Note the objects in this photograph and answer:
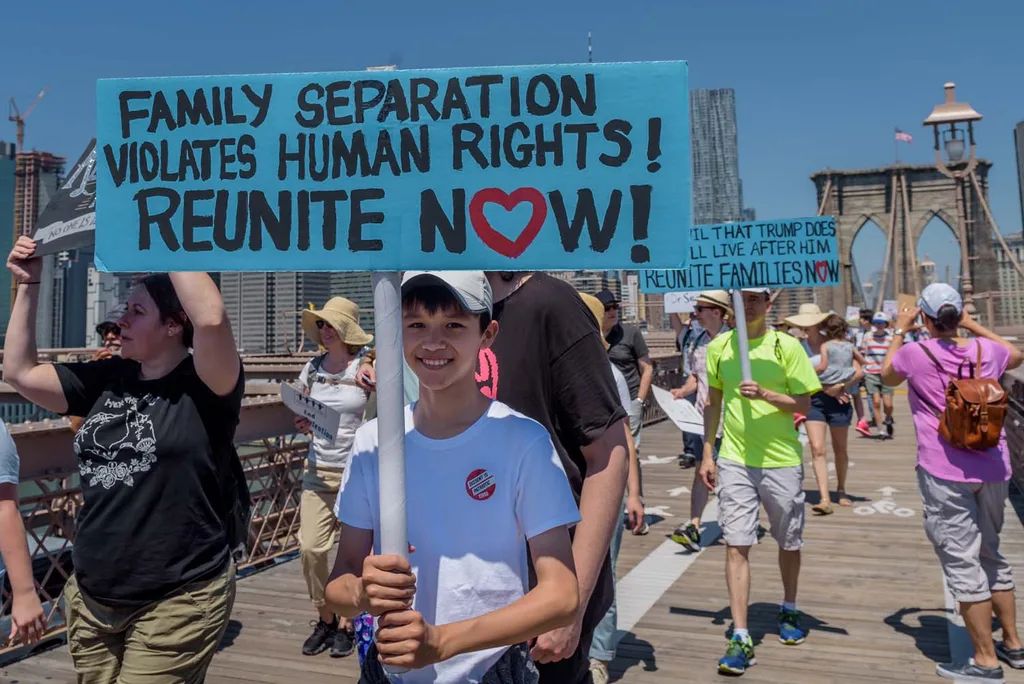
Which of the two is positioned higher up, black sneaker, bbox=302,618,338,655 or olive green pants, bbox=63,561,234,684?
olive green pants, bbox=63,561,234,684

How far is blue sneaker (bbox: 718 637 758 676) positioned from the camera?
4.58 m

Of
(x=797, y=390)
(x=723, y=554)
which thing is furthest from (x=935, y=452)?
(x=723, y=554)

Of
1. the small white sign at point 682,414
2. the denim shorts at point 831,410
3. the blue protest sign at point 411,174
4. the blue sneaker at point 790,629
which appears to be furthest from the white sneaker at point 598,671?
the denim shorts at point 831,410

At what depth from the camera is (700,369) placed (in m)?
8.56

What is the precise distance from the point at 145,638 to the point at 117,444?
2.06 ft

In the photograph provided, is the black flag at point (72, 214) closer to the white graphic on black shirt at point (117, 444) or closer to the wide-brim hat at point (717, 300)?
the white graphic on black shirt at point (117, 444)

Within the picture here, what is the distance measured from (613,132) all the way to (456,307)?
57 centimetres

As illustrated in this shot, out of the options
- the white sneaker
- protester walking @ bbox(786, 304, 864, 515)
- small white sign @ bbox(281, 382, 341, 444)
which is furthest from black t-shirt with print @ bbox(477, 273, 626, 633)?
protester walking @ bbox(786, 304, 864, 515)

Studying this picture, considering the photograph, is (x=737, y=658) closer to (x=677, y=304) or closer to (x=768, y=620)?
(x=768, y=620)

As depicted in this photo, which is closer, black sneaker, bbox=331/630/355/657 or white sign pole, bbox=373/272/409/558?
white sign pole, bbox=373/272/409/558

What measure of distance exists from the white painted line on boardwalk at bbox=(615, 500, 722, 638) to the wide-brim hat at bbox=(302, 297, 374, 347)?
2383mm

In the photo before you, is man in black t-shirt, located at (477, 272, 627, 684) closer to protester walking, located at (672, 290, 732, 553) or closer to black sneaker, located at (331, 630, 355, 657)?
Result: black sneaker, located at (331, 630, 355, 657)

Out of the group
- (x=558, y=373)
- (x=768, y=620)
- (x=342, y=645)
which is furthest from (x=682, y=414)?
(x=558, y=373)

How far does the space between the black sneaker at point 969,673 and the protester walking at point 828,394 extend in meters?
4.14
